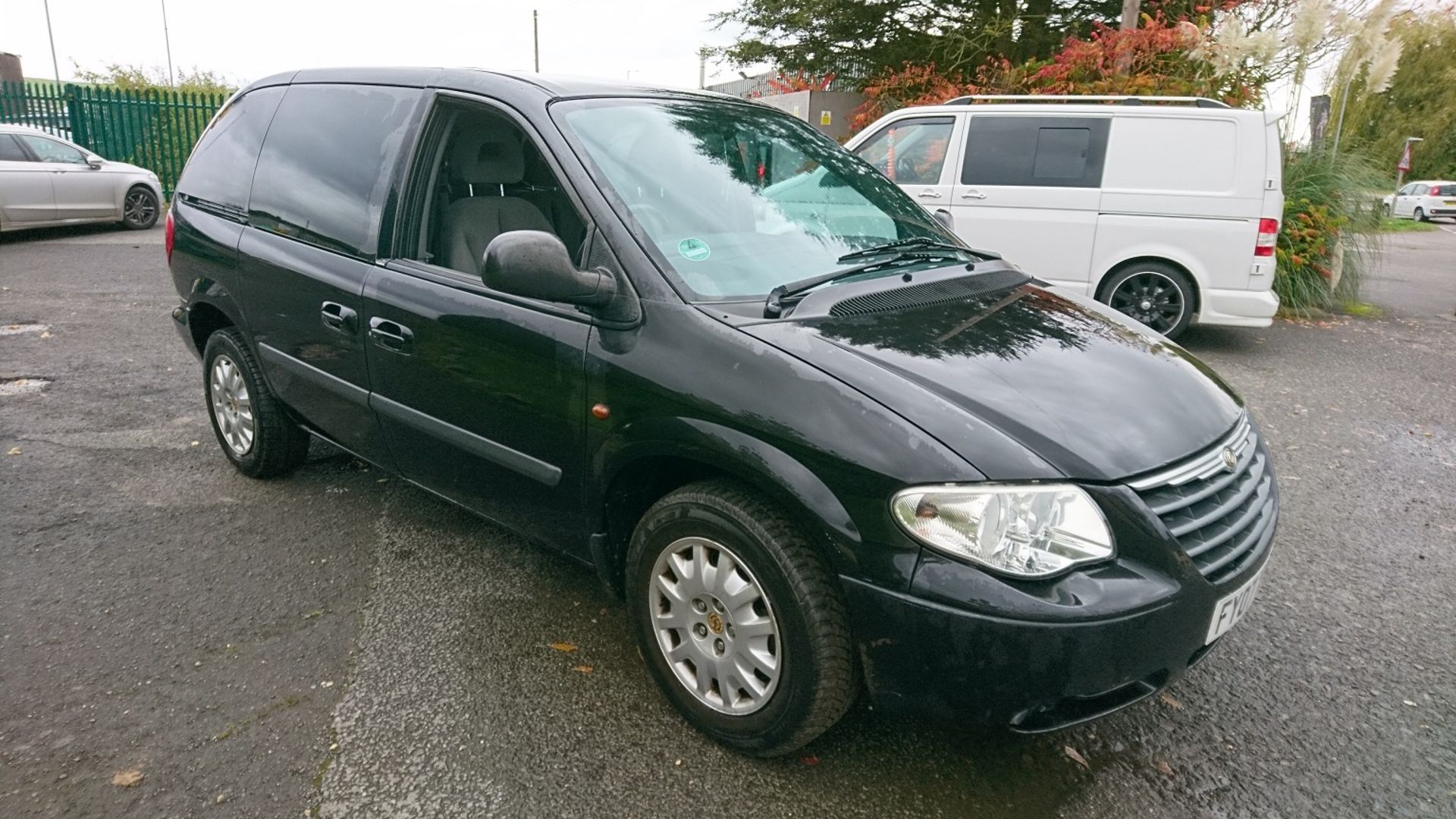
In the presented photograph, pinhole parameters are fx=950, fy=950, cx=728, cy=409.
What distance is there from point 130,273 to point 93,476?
7081 mm

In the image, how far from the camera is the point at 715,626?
2490 mm

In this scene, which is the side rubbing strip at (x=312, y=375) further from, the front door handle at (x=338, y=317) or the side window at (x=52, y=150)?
the side window at (x=52, y=150)

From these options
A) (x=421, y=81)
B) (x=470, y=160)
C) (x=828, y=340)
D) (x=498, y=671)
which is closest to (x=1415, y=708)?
(x=828, y=340)

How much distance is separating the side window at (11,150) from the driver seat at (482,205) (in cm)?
1222

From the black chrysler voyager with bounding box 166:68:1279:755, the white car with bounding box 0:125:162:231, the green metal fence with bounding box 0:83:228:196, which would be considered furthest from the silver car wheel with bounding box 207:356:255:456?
the green metal fence with bounding box 0:83:228:196

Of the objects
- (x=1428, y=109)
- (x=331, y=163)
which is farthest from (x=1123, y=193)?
(x=1428, y=109)

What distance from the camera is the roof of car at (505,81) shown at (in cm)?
313

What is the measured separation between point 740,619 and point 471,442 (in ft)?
3.86

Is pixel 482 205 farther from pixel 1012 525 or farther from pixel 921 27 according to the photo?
pixel 921 27

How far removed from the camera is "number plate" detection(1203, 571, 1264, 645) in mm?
2270

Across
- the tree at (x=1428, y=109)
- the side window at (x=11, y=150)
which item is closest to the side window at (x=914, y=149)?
the side window at (x=11, y=150)

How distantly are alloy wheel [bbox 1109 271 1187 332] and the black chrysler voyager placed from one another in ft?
16.8

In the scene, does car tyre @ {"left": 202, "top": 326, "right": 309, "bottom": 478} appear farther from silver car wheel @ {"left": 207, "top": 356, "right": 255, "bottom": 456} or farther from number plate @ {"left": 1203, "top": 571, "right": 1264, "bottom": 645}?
number plate @ {"left": 1203, "top": 571, "right": 1264, "bottom": 645}

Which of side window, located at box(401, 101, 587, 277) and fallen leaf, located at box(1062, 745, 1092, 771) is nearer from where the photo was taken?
fallen leaf, located at box(1062, 745, 1092, 771)
